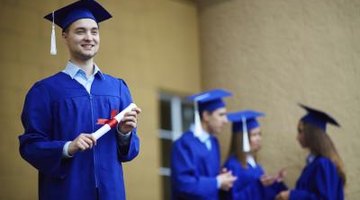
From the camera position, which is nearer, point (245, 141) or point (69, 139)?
point (69, 139)

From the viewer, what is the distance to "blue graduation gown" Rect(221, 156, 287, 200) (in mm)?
5352

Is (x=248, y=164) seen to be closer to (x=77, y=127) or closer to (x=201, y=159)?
(x=201, y=159)

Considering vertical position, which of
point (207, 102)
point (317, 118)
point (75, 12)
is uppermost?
point (75, 12)

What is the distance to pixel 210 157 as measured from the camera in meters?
5.08

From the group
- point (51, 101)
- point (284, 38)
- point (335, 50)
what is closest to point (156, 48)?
point (284, 38)

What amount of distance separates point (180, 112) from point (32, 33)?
75.1 inches

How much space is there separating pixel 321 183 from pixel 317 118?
54cm

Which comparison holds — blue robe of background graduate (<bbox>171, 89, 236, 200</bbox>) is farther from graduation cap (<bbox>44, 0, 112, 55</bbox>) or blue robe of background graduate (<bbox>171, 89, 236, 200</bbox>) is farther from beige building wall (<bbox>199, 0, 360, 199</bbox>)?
graduation cap (<bbox>44, 0, 112, 55</bbox>)

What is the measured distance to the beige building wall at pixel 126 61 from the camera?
181 inches

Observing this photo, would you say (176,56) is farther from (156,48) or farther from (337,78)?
(337,78)

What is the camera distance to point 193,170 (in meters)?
4.86

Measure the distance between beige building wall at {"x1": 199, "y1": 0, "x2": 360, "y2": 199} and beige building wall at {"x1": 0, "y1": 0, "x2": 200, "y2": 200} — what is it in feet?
1.05

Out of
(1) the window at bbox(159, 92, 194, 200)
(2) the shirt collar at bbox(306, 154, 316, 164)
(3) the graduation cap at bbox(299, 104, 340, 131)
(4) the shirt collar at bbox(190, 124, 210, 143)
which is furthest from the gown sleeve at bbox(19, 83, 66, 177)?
(1) the window at bbox(159, 92, 194, 200)

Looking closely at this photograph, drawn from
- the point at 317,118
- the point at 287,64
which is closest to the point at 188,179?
the point at 317,118
